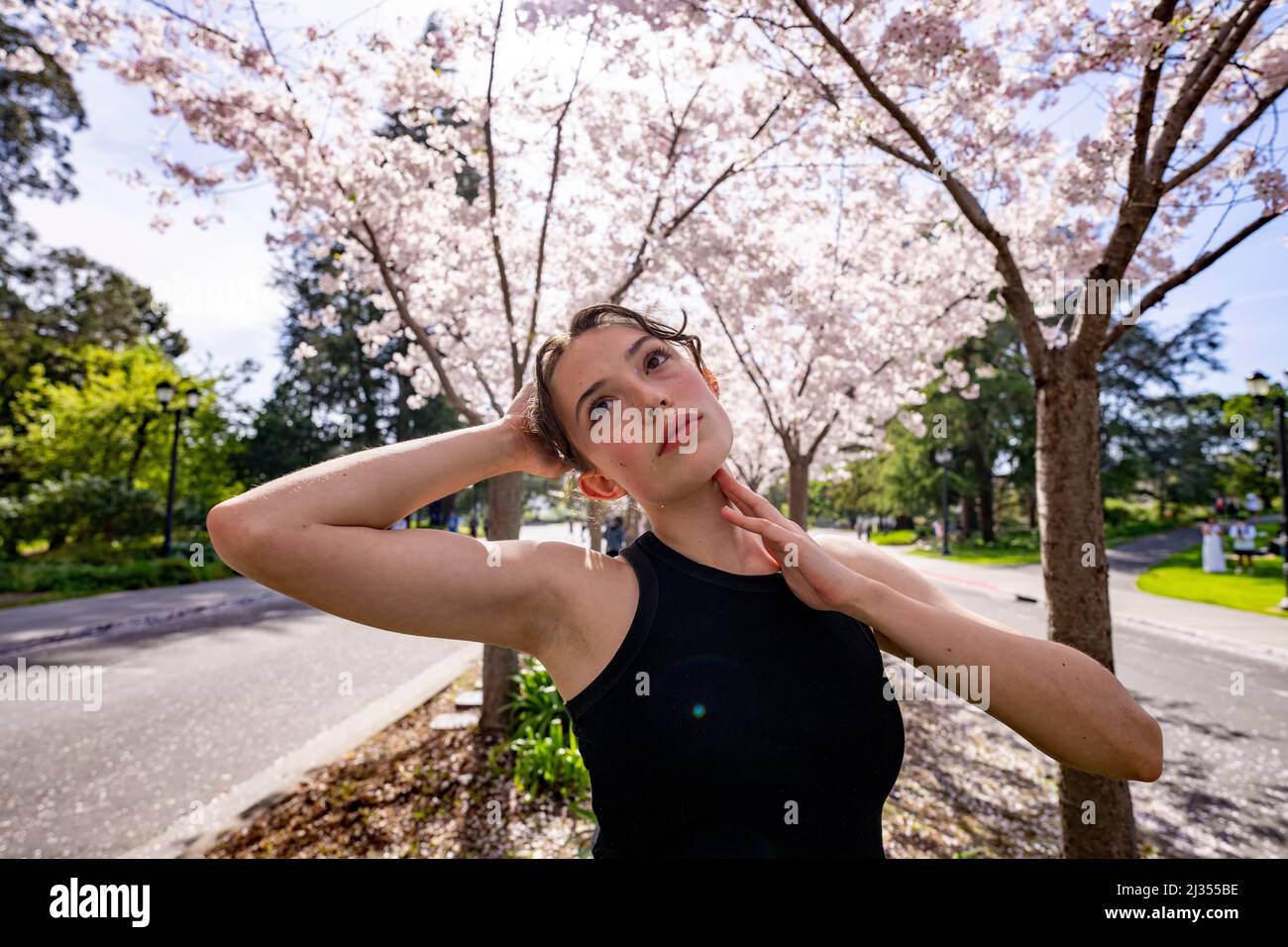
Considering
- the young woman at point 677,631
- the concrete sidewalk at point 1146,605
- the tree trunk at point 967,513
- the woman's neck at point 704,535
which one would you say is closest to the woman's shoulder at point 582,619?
the young woman at point 677,631

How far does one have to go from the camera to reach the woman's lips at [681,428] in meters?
1.26

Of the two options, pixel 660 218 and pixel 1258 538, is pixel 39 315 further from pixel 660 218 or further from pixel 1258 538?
pixel 1258 538

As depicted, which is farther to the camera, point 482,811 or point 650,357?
point 482,811

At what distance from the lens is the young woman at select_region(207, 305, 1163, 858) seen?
1.08 metres

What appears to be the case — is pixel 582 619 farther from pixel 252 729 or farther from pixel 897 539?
pixel 897 539

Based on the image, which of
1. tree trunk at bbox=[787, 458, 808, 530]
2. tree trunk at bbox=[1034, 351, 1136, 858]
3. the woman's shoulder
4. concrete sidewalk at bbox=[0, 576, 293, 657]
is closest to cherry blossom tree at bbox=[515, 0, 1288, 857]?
tree trunk at bbox=[1034, 351, 1136, 858]

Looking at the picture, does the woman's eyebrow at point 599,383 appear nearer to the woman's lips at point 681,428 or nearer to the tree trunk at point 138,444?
the woman's lips at point 681,428

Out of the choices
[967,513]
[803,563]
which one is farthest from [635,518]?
[967,513]

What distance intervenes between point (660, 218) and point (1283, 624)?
13348 mm

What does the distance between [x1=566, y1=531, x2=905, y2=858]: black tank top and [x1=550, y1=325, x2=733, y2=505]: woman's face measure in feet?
0.77

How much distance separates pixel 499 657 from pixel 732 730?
4407 millimetres

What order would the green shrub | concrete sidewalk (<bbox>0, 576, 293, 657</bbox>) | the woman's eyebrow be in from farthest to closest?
concrete sidewalk (<bbox>0, 576, 293, 657</bbox>), the green shrub, the woman's eyebrow

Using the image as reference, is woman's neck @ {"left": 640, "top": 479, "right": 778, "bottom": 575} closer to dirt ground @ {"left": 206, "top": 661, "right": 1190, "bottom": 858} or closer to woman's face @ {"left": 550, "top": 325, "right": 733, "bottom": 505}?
woman's face @ {"left": 550, "top": 325, "right": 733, "bottom": 505}

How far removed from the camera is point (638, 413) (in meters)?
1.29
